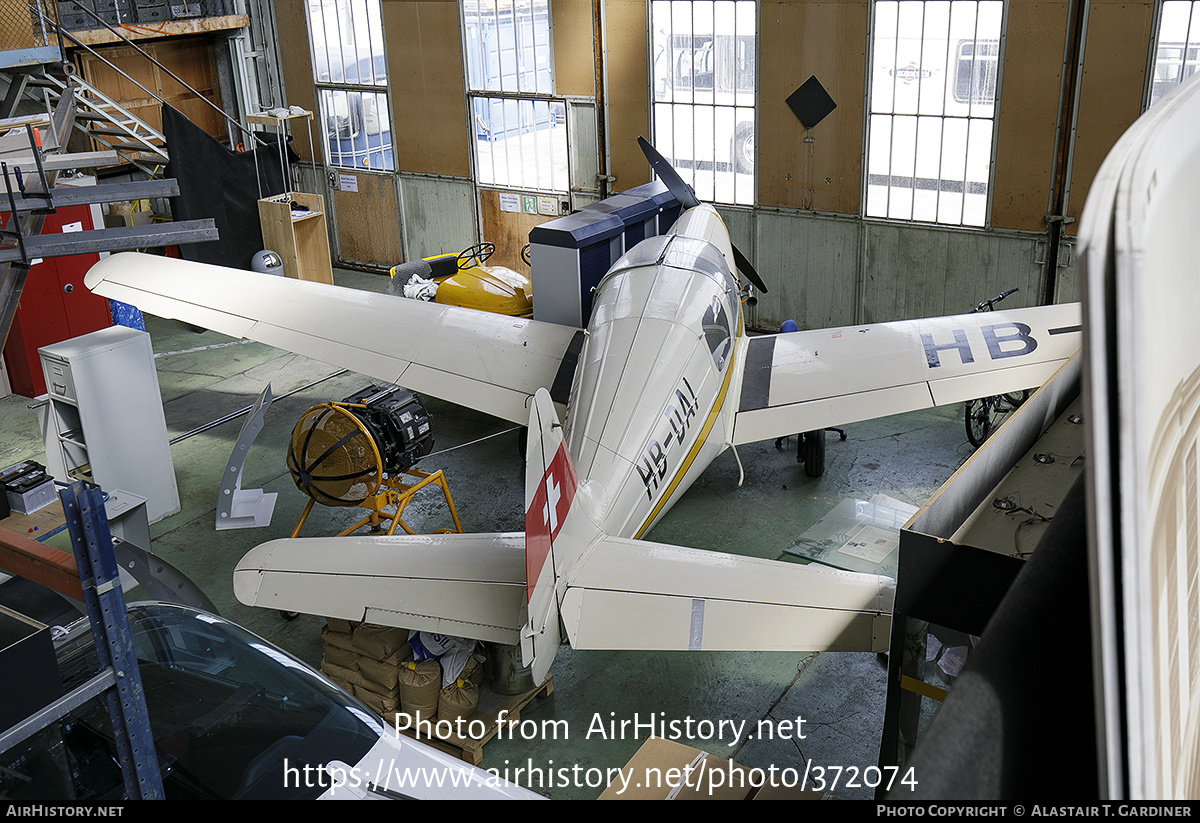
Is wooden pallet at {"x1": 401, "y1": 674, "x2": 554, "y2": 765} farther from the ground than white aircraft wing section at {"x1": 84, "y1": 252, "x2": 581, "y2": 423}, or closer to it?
closer to it

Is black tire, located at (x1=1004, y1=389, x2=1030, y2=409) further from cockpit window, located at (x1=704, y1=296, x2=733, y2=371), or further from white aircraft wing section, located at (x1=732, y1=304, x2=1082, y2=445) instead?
cockpit window, located at (x1=704, y1=296, x2=733, y2=371)

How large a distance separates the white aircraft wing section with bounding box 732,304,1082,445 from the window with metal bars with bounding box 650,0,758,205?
5.59 meters

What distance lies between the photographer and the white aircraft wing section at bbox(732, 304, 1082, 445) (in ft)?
28.9

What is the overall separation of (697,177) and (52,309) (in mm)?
9598

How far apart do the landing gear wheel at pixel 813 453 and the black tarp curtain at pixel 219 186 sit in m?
11.7

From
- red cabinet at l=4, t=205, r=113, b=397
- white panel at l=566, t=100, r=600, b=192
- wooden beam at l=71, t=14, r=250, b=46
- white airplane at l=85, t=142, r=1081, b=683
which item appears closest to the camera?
white airplane at l=85, t=142, r=1081, b=683

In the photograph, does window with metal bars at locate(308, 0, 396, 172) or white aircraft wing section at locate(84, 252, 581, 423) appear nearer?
white aircraft wing section at locate(84, 252, 581, 423)

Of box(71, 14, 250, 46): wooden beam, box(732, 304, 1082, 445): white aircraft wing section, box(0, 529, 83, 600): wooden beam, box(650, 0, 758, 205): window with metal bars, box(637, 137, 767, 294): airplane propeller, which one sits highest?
box(71, 14, 250, 46): wooden beam

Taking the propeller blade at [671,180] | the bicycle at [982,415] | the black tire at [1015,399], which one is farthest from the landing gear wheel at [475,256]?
the black tire at [1015,399]

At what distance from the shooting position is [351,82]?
A: 17.7 metres

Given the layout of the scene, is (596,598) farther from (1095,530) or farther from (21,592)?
(1095,530)

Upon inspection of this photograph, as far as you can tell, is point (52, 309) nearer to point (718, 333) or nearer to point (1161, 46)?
point (718, 333)

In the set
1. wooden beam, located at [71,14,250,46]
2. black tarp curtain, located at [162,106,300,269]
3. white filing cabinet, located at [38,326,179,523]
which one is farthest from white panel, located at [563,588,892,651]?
wooden beam, located at [71,14,250,46]

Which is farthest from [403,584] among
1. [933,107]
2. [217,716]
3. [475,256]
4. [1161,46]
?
[1161,46]
